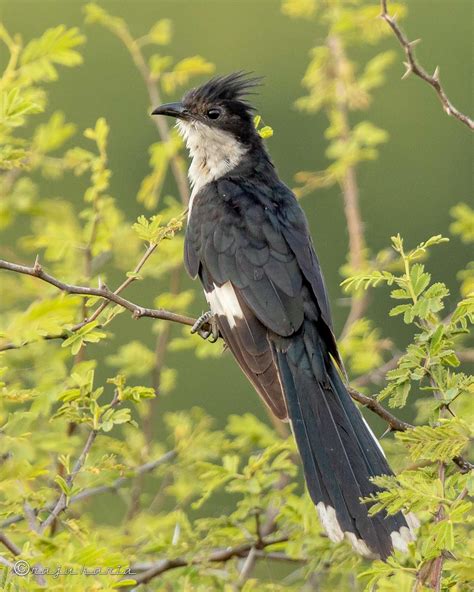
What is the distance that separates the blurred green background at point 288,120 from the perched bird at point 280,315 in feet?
18.0

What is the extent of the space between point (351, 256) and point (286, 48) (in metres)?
9.84

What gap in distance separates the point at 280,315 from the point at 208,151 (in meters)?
1.21

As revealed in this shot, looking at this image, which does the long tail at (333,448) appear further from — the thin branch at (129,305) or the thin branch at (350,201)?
the thin branch at (350,201)

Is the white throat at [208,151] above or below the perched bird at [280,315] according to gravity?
above

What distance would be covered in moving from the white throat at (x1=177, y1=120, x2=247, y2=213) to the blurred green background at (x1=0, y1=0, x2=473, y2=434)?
17.5 ft

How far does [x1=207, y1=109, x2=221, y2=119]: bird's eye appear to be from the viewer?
4.55 metres

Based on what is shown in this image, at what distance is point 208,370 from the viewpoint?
34.6 feet

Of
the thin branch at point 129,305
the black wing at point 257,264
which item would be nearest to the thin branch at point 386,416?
the thin branch at point 129,305

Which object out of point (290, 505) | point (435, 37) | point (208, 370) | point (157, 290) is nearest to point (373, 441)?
point (290, 505)

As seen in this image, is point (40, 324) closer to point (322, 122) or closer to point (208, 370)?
point (208, 370)

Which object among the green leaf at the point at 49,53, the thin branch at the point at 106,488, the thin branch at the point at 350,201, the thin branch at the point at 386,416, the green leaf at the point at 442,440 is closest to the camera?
→ the green leaf at the point at 442,440

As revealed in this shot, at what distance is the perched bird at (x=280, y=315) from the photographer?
2924 millimetres

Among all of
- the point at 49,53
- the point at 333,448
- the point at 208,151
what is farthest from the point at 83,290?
the point at 208,151

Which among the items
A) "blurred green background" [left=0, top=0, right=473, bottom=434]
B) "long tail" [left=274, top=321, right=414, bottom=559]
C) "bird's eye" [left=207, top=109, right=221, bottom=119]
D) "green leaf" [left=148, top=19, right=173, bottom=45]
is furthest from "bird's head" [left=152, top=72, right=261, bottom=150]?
"blurred green background" [left=0, top=0, right=473, bottom=434]
